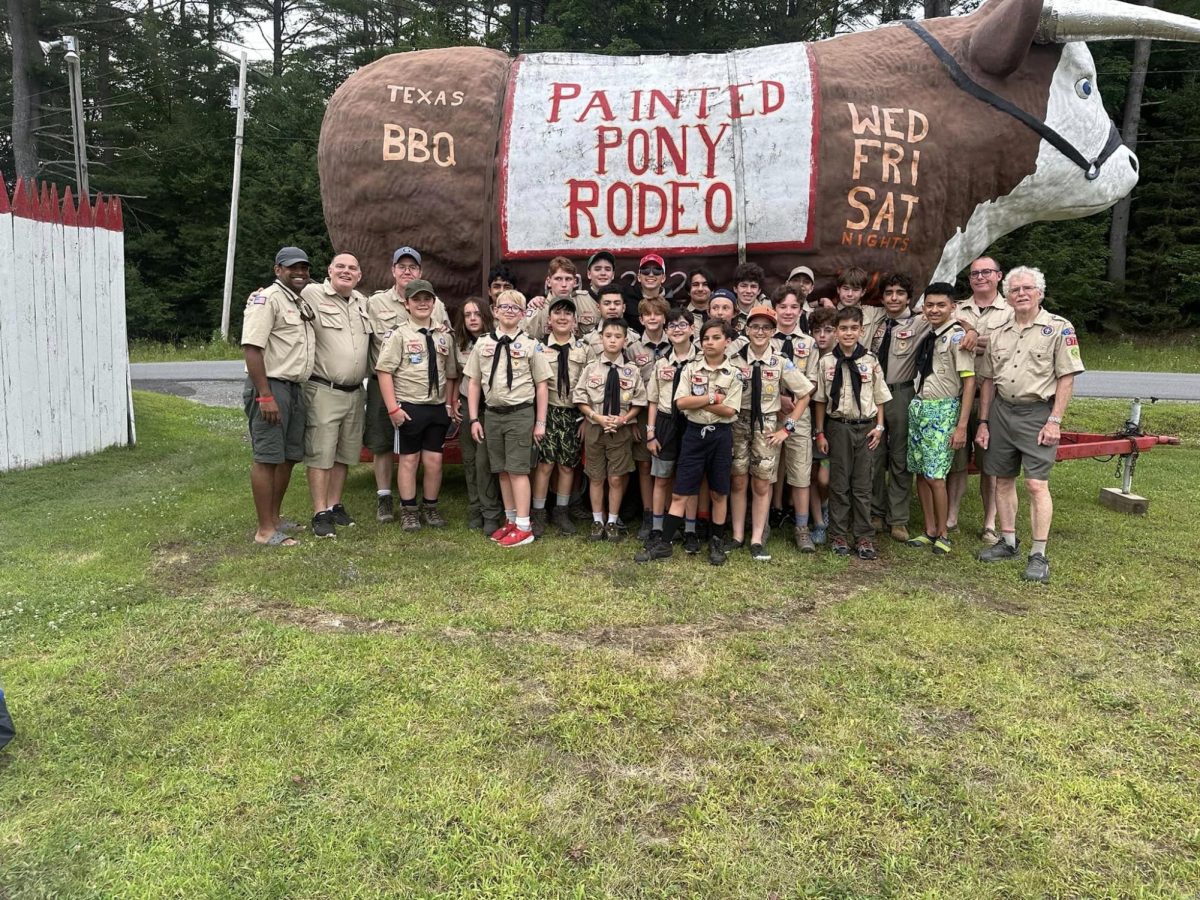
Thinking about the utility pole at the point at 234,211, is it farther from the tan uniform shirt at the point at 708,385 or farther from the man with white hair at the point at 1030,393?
the man with white hair at the point at 1030,393

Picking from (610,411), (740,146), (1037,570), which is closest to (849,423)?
(1037,570)

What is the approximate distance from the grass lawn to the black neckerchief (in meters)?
0.86

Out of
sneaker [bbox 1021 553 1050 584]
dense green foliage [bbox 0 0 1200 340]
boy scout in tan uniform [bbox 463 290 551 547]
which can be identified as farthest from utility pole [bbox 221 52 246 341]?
sneaker [bbox 1021 553 1050 584]

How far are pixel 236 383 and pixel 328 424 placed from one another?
9562mm

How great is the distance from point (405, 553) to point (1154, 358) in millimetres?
17406

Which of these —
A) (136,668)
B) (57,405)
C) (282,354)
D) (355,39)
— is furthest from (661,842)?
(355,39)

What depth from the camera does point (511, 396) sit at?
4336 millimetres

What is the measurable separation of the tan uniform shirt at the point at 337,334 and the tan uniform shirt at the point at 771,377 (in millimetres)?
2179

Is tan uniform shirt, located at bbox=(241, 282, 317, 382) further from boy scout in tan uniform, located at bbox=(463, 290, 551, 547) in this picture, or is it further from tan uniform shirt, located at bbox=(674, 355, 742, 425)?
tan uniform shirt, located at bbox=(674, 355, 742, 425)

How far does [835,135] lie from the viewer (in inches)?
174

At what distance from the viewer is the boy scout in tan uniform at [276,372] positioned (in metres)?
4.11

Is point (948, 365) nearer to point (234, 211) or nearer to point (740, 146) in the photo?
point (740, 146)

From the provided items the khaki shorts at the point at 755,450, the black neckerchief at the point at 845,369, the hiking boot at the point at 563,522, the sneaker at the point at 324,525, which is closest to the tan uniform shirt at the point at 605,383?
the khaki shorts at the point at 755,450

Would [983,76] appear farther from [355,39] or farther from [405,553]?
[355,39]
